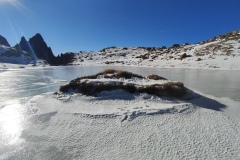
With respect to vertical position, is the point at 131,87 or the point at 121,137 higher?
the point at 131,87

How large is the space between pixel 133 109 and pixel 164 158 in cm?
314

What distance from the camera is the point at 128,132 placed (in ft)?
18.5

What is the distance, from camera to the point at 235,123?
6000mm

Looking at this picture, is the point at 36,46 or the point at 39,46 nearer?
the point at 36,46

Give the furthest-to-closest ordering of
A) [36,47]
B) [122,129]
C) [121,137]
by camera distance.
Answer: [36,47], [122,129], [121,137]

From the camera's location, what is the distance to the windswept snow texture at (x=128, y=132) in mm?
4625

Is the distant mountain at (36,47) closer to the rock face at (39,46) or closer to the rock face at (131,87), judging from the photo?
the rock face at (39,46)

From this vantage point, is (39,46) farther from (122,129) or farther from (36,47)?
(122,129)

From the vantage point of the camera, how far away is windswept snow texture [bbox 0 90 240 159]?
462 cm

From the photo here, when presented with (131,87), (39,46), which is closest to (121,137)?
(131,87)

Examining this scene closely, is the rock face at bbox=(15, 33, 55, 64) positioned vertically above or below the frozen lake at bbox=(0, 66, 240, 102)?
above

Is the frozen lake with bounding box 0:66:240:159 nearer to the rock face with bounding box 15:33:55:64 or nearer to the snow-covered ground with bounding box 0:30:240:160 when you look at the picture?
the snow-covered ground with bounding box 0:30:240:160

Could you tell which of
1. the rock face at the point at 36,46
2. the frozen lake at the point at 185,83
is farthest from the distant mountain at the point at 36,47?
the frozen lake at the point at 185,83

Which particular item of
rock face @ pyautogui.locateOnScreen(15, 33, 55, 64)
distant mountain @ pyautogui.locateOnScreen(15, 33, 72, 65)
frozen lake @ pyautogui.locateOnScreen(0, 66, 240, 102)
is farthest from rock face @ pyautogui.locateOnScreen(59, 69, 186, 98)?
rock face @ pyautogui.locateOnScreen(15, 33, 55, 64)
